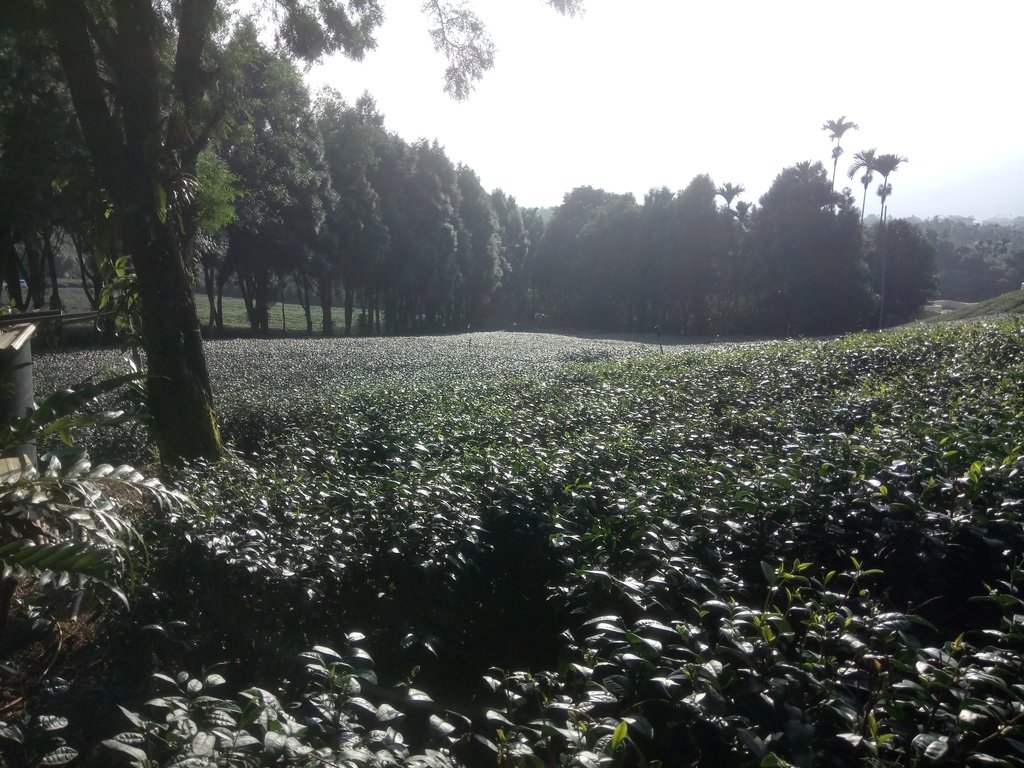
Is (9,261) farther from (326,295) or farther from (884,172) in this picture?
(884,172)

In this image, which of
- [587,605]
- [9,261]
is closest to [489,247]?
[9,261]

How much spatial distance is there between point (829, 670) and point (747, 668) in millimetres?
Result: 206

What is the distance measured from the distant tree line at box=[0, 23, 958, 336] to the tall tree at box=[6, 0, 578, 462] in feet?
40.6

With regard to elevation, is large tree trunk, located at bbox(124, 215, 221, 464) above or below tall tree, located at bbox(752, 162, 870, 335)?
below

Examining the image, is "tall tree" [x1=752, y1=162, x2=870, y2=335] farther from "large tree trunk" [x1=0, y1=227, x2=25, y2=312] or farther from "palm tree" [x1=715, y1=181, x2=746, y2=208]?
"large tree trunk" [x1=0, y1=227, x2=25, y2=312]

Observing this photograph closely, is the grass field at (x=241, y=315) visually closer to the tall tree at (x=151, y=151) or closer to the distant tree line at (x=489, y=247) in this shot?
the distant tree line at (x=489, y=247)

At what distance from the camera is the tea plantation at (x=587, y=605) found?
1747 mm

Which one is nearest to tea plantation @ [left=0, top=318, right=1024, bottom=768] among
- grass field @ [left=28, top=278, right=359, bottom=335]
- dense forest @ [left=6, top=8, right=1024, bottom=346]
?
dense forest @ [left=6, top=8, right=1024, bottom=346]

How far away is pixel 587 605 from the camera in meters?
2.81

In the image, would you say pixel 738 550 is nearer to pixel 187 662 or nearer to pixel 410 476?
pixel 410 476

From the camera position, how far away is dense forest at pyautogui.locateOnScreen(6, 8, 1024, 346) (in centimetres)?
2653

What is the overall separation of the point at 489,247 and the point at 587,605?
46.1m

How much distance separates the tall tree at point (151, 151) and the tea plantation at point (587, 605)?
1482 millimetres

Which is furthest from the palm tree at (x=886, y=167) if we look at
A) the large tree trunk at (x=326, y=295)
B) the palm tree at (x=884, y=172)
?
the large tree trunk at (x=326, y=295)
